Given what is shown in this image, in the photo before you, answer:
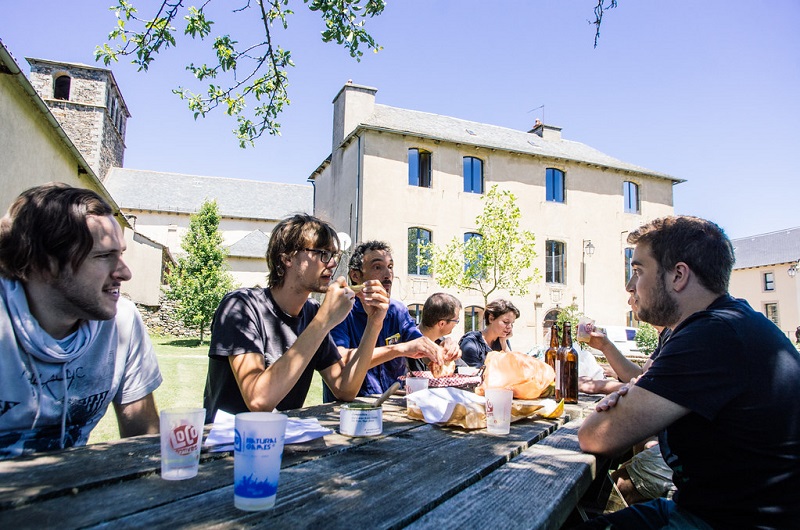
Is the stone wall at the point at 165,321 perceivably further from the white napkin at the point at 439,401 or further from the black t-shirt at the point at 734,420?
the black t-shirt at the point at 734,420

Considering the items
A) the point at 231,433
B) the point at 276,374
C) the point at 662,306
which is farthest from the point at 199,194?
the point at 662,306

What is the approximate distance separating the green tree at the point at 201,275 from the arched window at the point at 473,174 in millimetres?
13309

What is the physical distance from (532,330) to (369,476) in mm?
20483

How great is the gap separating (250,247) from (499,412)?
34086 mm

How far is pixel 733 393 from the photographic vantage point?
5.09 feet

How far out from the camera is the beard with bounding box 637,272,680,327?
6.81 ft

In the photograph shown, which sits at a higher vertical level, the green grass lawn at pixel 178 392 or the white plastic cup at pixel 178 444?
the white plastic cup at pixel 178 444

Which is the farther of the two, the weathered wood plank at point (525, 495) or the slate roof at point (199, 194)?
the slate roof at point (199, 194)

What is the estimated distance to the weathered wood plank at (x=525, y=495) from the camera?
3.80 feet

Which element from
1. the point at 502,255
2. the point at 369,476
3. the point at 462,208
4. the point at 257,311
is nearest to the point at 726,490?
the point at 369,476

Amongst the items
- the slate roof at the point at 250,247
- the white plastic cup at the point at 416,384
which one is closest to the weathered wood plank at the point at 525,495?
the white plastic cup at the point at 416,384

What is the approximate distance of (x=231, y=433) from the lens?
1.73 m

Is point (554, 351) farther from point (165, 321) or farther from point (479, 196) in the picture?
point (165, 321)

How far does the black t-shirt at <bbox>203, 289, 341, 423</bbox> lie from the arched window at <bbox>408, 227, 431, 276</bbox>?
55.0 feet
